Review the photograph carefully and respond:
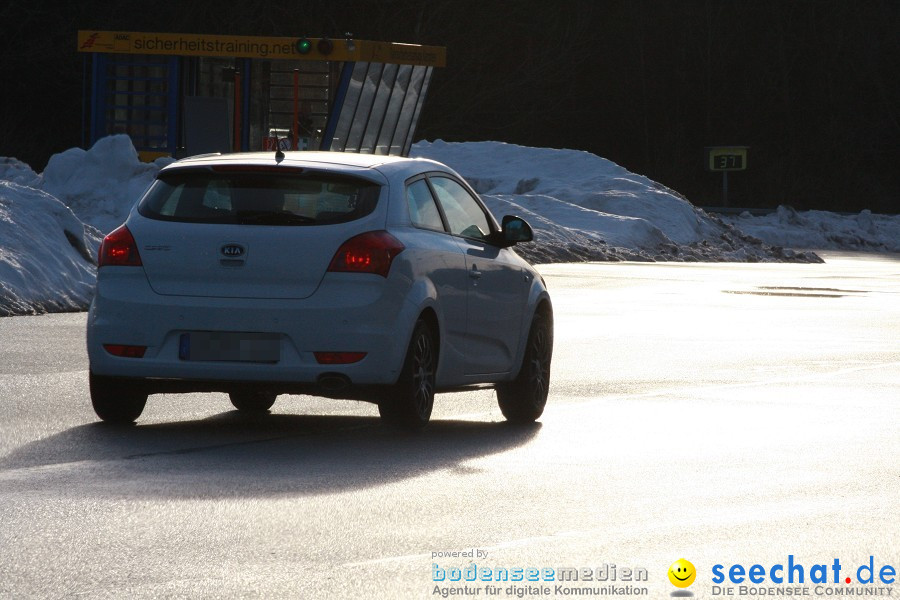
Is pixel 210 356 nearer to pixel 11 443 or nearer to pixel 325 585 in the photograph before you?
pixel 11 443

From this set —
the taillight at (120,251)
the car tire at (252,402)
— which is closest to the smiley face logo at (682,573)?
the taillight at (120,251)

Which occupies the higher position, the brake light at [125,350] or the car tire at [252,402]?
the brake light at [125,350]

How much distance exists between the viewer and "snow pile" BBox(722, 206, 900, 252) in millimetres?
49781

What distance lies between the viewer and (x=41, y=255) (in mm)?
21641

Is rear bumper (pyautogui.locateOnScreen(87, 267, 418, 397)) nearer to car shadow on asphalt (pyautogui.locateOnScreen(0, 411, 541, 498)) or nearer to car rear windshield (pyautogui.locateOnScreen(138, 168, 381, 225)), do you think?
car shadow on asphalt (pyautogui.locateOnScreen(0, 411, 541, 498))

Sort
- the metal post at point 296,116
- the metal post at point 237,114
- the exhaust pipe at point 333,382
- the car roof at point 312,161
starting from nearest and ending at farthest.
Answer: the exhaust pipe at point 333,382
the car roof at point 312,161
the metal post at point 296,116
the metal post at point 237,114

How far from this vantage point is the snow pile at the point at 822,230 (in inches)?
1960

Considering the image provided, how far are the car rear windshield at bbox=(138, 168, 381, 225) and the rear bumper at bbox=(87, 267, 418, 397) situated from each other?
48 cm

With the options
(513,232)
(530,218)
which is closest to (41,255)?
(513,232)

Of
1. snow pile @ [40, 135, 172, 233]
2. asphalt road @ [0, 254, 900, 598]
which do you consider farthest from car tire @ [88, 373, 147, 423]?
snow pile @ [40, 135, 172, 233]

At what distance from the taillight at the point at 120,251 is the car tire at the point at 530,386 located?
2.56 metres

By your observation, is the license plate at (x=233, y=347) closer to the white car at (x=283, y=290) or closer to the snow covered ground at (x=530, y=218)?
the white car at (x=283, y=290)

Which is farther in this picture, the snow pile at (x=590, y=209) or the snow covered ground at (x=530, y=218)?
the snow pile at (x=590, y=209)

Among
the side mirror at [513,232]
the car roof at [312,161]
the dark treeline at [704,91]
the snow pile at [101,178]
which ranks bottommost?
the side mirror at [513,232]
